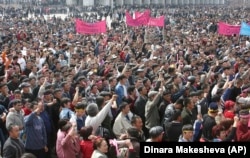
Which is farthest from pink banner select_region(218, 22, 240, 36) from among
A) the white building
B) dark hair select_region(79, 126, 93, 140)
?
the white building

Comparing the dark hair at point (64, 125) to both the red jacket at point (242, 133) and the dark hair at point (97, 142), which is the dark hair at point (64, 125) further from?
the red jacket at point (242, 133)

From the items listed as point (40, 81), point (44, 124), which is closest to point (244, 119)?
point (44, 124)

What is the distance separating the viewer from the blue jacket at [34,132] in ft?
28.8

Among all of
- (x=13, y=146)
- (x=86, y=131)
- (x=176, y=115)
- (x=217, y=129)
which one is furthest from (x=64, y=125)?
(x=217, y=129)

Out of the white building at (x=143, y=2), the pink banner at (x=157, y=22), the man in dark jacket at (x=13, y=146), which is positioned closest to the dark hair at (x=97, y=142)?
the man in dark jacket at (x=13, y=146)

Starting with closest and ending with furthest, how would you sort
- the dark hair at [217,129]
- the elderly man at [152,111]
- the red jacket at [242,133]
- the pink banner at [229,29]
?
the red jacket at [242,133] → the dark hair at [217,129] → the elderly man at [152,111] → the pink banner at [229,29]

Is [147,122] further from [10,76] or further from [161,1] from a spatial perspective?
[161,1]

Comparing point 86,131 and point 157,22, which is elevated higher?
point 86,131

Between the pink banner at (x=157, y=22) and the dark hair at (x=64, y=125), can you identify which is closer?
the dark hair at (x=64, y=125)

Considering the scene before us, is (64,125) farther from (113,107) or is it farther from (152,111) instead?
(152,111)

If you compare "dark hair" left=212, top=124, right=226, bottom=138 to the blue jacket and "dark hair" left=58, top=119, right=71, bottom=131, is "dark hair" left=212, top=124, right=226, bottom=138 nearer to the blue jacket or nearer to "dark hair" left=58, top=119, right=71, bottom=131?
"dark hair" left=58, top=119, right=71, bottom=131

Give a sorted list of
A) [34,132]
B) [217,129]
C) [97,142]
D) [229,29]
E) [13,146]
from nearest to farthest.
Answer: [97,142] < [13,146] < [217,129] < [34,132] < [229,29]

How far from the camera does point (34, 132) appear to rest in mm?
8875

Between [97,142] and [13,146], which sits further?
[13,146]
